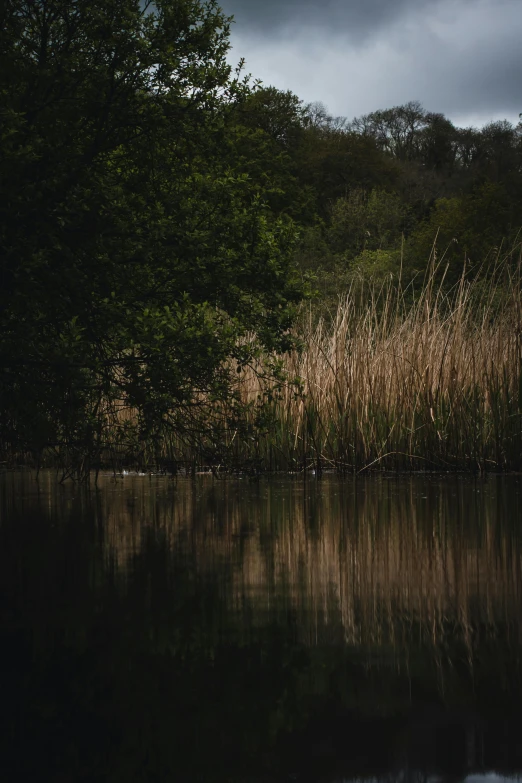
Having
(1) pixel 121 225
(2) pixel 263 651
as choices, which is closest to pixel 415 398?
(1) pixel 121 225

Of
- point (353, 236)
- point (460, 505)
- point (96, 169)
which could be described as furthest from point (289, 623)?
point (353, 236)

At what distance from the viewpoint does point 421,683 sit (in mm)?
2008

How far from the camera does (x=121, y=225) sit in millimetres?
6559

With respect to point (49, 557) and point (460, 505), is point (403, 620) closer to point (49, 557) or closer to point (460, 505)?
point (49, 557)

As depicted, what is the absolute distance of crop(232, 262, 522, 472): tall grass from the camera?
797 centimetres

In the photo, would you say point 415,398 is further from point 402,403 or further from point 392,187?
point 392,187

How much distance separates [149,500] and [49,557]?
258 centimetres

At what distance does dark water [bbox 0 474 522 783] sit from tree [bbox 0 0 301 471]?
1703mm

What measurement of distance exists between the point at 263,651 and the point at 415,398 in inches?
232

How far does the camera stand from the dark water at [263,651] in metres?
1.60

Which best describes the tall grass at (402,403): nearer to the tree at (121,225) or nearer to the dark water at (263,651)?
the tree at (121,225)

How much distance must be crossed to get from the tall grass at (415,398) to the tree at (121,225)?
1266mm

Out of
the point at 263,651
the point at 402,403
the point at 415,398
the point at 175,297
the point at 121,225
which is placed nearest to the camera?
the point at 263,651

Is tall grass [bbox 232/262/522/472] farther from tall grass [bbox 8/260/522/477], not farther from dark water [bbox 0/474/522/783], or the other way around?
dark water [bbox 0/474/522/783]
